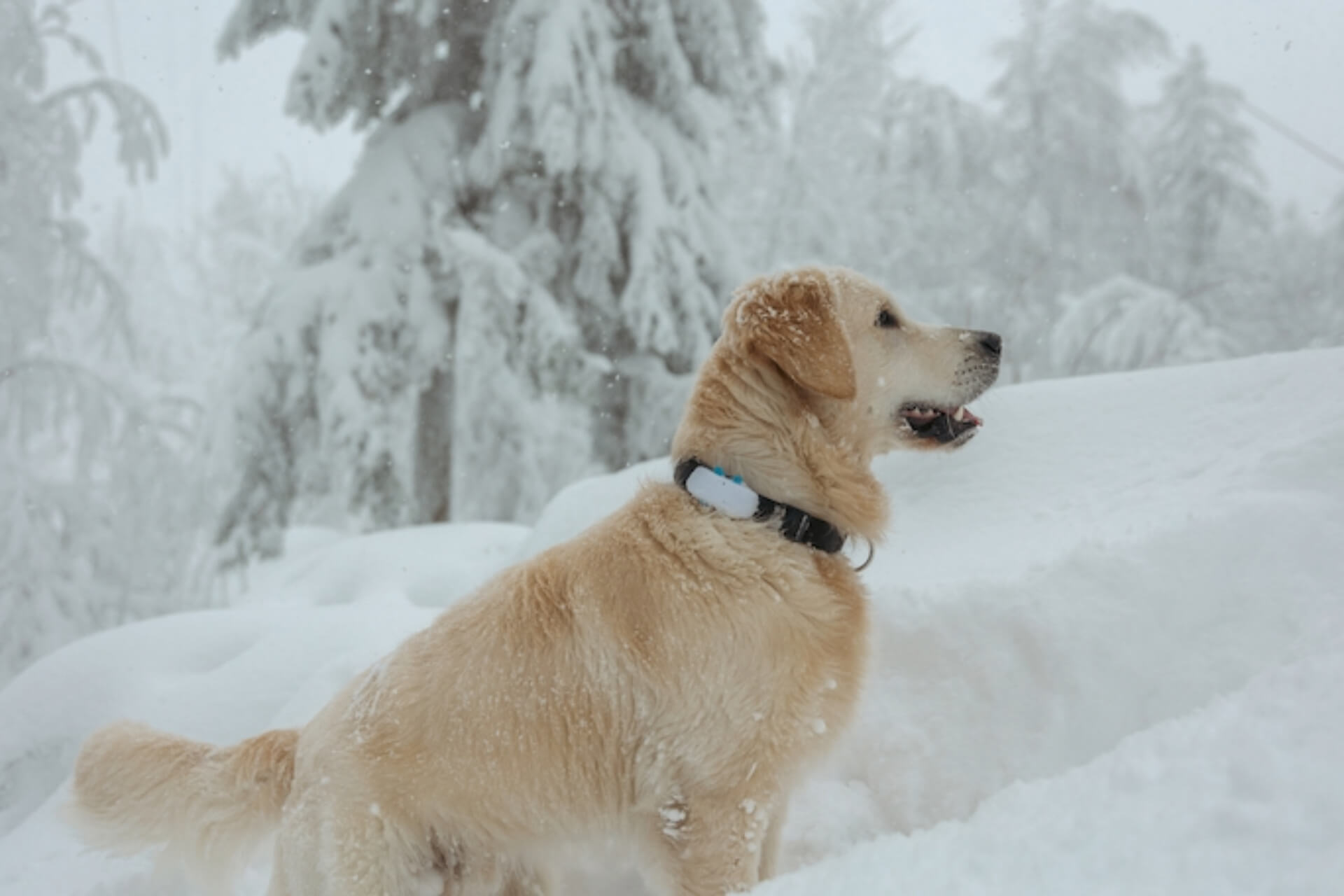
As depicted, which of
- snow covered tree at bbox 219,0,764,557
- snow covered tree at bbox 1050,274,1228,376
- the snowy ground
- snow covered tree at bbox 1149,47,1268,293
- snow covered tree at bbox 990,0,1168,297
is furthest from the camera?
snow covered tree at bbox 1149,47,1268,293

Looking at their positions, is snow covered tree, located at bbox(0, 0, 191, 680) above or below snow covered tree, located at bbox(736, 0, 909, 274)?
below

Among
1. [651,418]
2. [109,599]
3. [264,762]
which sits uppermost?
[264,762]

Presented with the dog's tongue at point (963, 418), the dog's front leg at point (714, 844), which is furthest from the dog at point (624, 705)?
the dog's tongue at point (963, 418)

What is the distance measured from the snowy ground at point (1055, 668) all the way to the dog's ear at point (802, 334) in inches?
42.2

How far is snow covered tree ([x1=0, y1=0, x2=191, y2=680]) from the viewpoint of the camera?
7.88 m

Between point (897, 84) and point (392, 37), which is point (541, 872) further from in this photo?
point (897, 84)

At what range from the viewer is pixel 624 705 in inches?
89.5

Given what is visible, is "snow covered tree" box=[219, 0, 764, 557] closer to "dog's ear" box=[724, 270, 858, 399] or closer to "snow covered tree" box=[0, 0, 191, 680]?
"snow covered tree" box=[0, 0, 191, 680]

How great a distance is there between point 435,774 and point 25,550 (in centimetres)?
811

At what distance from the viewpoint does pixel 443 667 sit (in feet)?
7.57

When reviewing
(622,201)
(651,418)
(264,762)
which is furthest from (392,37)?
(264,762)

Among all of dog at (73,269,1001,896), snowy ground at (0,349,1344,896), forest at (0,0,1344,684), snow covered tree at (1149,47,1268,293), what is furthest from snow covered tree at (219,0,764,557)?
snow covered tree at (1149,47,1268,293)

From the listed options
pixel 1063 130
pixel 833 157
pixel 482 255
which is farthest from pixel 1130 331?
pixel 482 255

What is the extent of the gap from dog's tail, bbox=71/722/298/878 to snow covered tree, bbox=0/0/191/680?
7.02 meters
